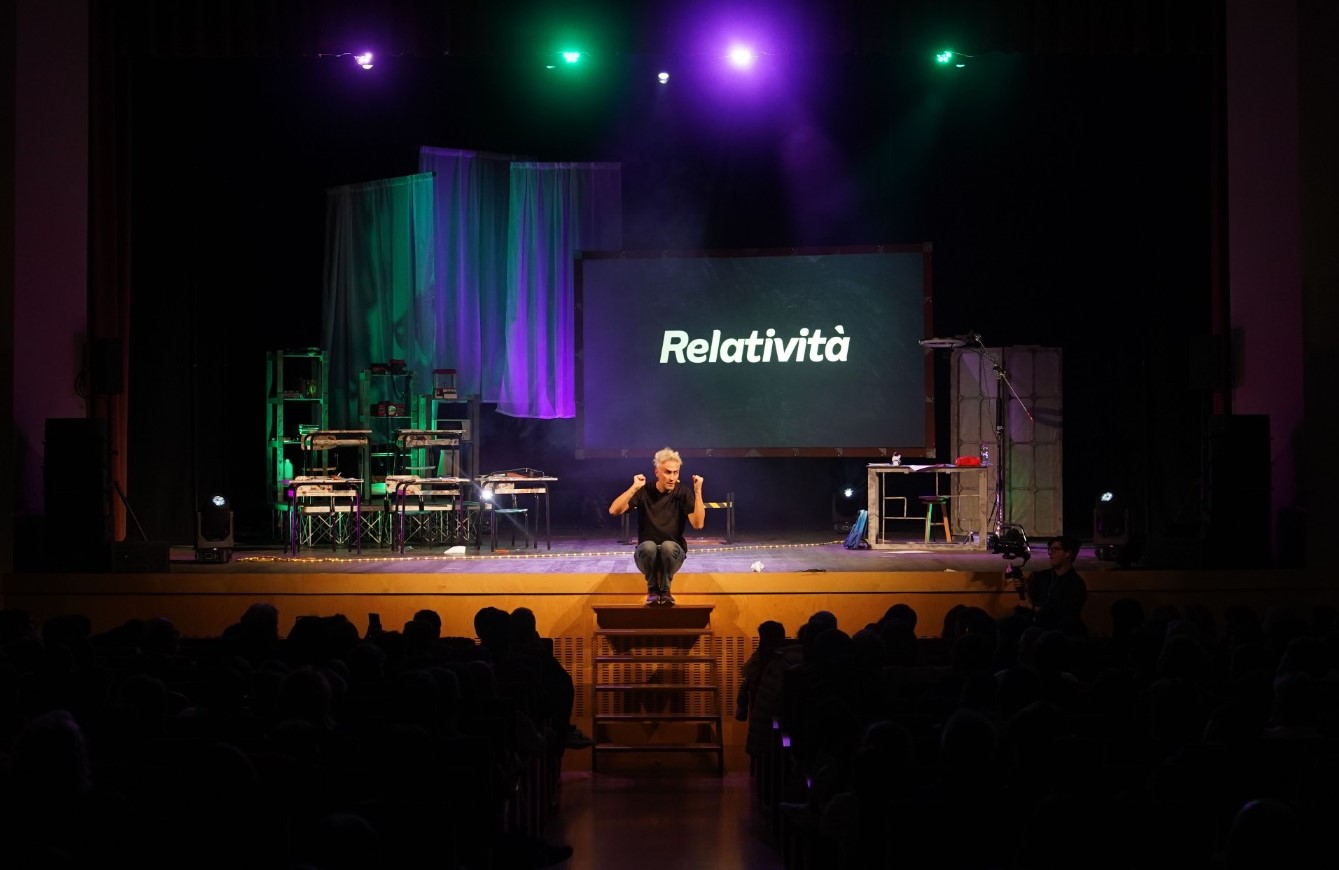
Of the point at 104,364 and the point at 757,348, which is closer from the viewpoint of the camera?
the point at 104,364

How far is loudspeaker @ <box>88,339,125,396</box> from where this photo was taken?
35.7 ft

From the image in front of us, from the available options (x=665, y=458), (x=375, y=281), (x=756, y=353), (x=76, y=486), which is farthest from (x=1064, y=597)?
(x=375, y=281)

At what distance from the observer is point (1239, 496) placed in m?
10.0

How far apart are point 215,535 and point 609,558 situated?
3138mm

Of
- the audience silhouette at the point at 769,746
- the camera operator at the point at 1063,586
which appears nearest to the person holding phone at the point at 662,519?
the audience silhouette at the point at 769,746

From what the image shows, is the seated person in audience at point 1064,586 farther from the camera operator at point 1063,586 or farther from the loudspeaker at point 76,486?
the loudspeaker at point 76,486

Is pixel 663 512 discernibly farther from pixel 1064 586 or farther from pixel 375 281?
pixel 375 281

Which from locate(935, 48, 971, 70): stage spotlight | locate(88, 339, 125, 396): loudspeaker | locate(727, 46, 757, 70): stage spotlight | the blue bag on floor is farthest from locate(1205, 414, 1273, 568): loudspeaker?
locate(88, 339, 125, 396): loudspeaker

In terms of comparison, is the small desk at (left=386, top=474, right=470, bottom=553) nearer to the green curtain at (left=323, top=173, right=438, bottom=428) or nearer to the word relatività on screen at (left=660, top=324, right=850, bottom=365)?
the green curtain at (left=323, top=173, right=438, bottom=428)

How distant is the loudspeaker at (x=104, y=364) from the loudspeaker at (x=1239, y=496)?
27.4 feet

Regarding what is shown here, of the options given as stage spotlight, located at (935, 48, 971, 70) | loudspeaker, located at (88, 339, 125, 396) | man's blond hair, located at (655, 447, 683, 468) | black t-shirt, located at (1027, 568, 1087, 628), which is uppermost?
stage spotlight, located at (935, 48, 971, 70)

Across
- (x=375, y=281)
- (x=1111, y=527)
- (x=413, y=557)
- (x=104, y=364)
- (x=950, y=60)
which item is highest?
(x=950, y=60)

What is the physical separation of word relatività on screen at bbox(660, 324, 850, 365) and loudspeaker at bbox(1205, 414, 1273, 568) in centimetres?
414

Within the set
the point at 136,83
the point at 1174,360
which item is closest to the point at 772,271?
the point at 1174,360
